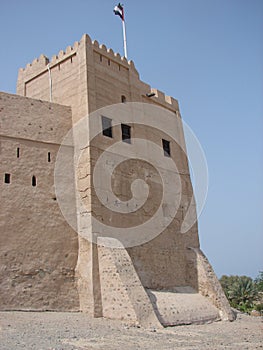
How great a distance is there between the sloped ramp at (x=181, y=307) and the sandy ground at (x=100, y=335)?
0.47m

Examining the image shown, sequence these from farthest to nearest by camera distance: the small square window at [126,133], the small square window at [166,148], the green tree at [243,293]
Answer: the green tree at [243,293]
the small square window at [166,148]
the small square window at [126,133]

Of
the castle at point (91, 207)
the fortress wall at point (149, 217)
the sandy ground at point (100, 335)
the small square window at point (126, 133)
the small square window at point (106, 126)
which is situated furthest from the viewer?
the small square window at point (126, 133)

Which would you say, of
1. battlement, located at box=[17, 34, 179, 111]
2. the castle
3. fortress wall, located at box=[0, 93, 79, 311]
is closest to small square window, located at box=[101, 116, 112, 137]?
the castle

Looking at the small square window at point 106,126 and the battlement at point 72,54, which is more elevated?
the battlement at point 72,54

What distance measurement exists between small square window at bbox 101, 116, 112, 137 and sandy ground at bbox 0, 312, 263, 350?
20.3 ft

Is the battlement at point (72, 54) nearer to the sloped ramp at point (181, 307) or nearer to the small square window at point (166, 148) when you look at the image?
the small square window at point (166, 148)

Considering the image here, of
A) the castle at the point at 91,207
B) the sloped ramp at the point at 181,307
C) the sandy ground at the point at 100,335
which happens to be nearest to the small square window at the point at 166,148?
the castle at the point at 91,207

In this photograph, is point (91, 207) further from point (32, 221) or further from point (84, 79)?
point (84, 79)

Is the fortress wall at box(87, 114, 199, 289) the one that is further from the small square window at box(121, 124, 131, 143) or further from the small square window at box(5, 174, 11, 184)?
the small square window at box(5, 174, 11, 184)

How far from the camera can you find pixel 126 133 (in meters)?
15.2

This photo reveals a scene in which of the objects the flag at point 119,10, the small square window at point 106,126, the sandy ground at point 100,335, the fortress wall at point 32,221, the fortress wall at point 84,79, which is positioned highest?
Result: the flag at point 119,10

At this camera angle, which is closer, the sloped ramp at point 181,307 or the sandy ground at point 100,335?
the sandy ground at point 100,335

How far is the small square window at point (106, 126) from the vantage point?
1408 centimetres

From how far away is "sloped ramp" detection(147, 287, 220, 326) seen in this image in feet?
38.8
